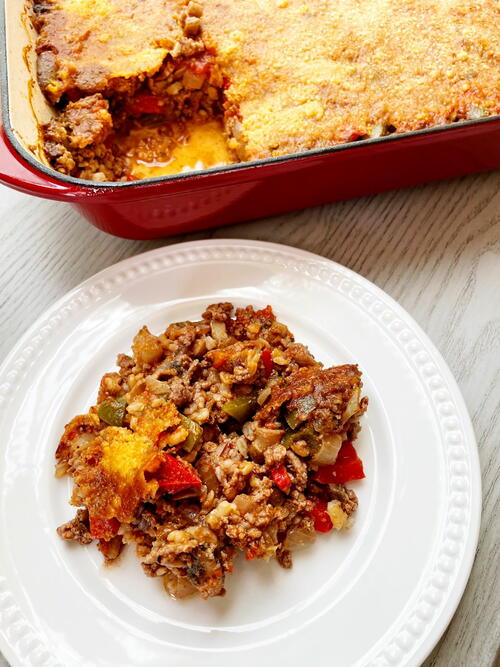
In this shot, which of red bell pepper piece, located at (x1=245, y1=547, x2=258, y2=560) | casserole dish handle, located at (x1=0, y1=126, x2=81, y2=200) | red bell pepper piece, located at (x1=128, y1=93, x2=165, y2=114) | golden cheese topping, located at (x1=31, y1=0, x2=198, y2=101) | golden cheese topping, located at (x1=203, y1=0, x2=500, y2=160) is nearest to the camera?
red bell pepper piece, located at (x1=245, y1=547, x2=258, y2=560)

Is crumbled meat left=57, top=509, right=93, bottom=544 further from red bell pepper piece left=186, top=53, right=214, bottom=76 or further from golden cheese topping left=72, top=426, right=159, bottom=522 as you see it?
red bell pepper piece left=186, top=53, right=214, bottom=76

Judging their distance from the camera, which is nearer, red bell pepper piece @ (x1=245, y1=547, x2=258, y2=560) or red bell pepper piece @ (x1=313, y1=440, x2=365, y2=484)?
red bell pepper piece @ (x1=245, y1=547, x2=258, y2=560)

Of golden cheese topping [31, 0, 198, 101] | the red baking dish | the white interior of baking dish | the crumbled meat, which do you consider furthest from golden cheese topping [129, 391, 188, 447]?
golden cheese topping [31, 0, 198, 101]

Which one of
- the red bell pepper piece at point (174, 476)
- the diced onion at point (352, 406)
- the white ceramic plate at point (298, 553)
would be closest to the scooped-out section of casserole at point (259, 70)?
the white ceramic plate at point (298, 553)

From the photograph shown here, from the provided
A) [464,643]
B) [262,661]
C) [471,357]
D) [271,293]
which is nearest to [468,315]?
[471,357]

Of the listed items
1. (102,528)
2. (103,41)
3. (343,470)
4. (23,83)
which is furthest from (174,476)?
(103,41)

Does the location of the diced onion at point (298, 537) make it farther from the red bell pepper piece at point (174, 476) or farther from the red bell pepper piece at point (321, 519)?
the red bell pepper piece at point (174, 476)
